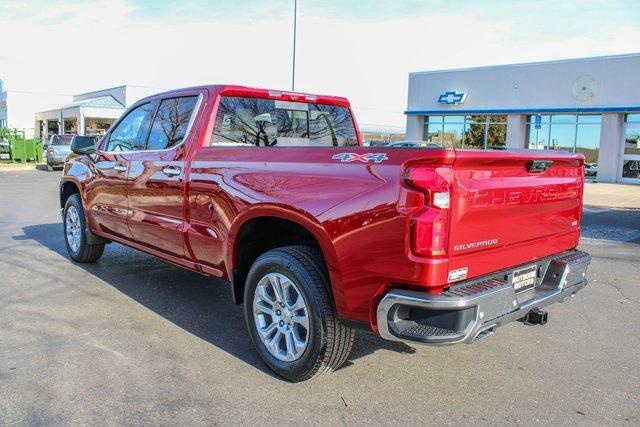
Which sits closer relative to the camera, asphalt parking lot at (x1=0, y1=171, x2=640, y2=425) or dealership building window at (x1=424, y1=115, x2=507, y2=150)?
asphalt parking lot at (x1=0, y1=171, x2=640, y2=425)

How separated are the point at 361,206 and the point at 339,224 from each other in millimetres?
201

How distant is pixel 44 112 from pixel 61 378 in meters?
58.4

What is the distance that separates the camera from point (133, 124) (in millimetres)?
5703

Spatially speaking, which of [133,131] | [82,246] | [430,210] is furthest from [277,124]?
[82,246]

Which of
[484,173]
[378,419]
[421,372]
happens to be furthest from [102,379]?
[484,173]

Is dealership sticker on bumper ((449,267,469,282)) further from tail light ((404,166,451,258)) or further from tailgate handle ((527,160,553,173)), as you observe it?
tailgate handle ((527,160,553,173))

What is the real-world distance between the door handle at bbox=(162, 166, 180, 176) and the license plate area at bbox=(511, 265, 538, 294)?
2.69 m

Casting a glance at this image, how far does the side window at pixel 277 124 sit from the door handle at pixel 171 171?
370 millimetres

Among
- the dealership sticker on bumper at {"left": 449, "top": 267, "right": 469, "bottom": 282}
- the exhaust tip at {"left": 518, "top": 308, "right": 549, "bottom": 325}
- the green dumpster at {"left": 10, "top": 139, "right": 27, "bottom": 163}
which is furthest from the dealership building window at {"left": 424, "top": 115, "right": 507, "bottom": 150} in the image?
the dealership sticker on bumper at {"left": 449, "top": 267, "right": 469, "bottom": 282}

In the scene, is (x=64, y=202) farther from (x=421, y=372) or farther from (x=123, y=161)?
(x=421, y=372)

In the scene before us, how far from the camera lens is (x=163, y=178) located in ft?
15.8

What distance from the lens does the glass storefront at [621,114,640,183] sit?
77.6 ft

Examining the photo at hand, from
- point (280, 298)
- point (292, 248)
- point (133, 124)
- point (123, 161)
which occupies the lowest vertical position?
point (280, 298)

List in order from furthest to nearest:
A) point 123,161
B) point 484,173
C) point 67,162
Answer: point 67,162, point 123,161, point 484,173
